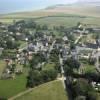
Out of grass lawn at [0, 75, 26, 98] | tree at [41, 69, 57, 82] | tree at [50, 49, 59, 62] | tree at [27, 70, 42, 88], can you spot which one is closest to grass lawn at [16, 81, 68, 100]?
tree at [27, 70, 42, 88]

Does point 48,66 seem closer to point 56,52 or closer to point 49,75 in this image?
point 49,75

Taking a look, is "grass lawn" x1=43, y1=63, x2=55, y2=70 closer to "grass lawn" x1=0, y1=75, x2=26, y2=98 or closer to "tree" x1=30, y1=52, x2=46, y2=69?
"tree" x1=30, y1=52, x2=46, y2=69

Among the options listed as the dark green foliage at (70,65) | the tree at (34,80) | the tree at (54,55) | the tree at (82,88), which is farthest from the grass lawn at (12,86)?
the tree at (54,55)

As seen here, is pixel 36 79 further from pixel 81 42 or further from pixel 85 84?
pixel 81 42

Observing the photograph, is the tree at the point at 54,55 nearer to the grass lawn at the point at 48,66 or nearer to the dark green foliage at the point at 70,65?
the grass lawn at the point at 48,66

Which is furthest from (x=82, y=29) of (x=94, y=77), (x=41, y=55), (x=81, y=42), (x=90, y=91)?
(x=90, y=91)

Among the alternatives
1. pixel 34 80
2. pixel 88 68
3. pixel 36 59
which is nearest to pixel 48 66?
pixel 36 59
